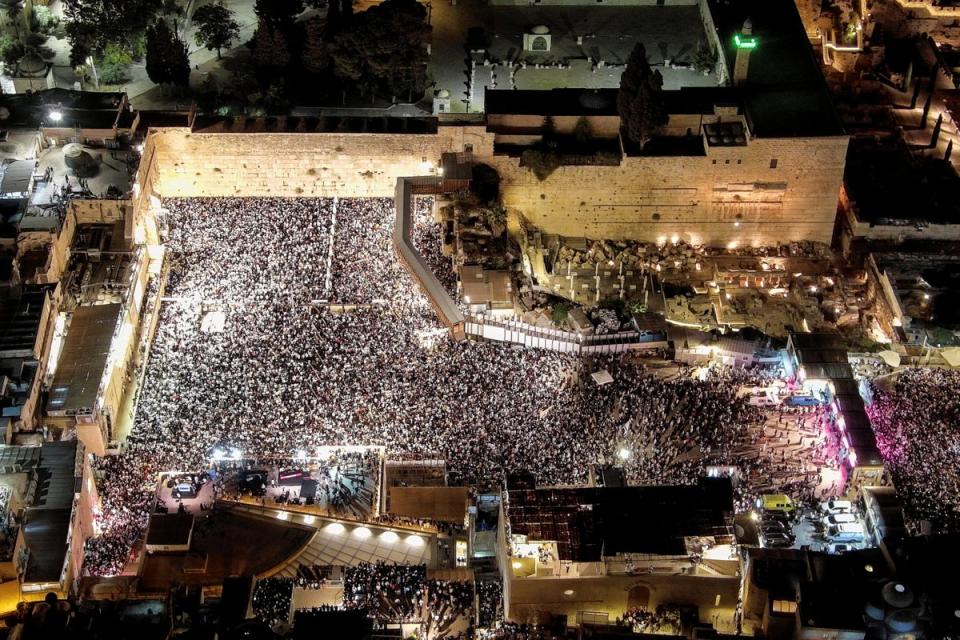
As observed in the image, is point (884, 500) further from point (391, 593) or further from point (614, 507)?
point (391, 593)

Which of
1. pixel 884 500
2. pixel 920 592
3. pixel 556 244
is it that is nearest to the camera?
pixel 920 592

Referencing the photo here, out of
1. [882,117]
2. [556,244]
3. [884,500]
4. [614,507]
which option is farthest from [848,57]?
[614,507]

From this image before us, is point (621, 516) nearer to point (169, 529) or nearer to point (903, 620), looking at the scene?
point (903, 620)

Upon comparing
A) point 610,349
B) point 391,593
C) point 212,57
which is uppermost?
point 212,57

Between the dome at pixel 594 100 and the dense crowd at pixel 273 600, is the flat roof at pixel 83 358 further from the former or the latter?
the dome at pixel 594 100

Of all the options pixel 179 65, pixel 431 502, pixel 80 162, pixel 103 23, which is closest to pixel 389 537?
pixel 431 502

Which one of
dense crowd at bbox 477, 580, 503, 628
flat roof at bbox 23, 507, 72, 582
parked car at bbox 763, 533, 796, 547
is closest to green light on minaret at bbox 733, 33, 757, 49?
parked car at bbox 763, 533, 796, 547
